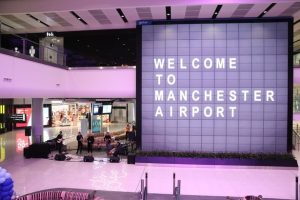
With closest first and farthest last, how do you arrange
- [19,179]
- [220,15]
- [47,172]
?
1. [19,179]
2. [47,172]
3. [220,15]

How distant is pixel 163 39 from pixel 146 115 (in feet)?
12.4

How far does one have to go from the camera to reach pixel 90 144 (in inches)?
695

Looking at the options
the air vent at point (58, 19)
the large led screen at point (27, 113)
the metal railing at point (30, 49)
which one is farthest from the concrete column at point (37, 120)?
the large led screen at point (27, 113)

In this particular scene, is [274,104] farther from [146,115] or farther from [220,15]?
[146,115]

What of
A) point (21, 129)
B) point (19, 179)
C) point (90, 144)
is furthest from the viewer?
point (21, 129)

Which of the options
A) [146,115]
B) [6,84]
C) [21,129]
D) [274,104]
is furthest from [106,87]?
[21,129]

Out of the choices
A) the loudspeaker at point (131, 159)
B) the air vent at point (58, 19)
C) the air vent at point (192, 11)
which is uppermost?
the air vent at point (192, 11)

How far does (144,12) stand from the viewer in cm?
1358

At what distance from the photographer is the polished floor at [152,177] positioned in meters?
10.9

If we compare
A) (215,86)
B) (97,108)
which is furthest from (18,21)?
(97,108)

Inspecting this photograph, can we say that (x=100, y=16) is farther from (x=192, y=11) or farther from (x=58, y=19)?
(x=192, y=11)

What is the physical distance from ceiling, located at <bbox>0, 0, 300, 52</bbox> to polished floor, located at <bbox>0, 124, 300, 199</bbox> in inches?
242

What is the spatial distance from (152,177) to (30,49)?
740cm

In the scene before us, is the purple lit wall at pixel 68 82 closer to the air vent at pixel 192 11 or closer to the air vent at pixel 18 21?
the air vent at pixel 18 21
